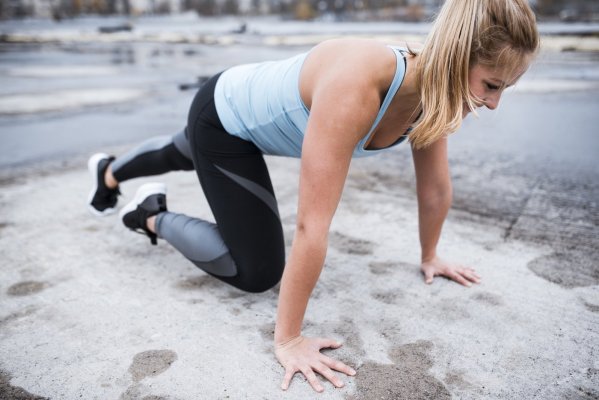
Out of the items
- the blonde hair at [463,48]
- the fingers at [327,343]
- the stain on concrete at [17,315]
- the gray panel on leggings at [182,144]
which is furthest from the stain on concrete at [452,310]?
the stain on concrete at [17,315]

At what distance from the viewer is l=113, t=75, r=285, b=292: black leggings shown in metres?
1.95

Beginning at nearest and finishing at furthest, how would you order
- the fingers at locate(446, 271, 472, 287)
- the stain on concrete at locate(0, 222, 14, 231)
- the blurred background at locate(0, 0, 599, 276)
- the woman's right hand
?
the woman's right hand < the fingers at locate(446, 271, 472, 287) < the stain on concrete at locate(0, 222, 14, 231) < the blurred background at locate(0, 0, 599, 276)

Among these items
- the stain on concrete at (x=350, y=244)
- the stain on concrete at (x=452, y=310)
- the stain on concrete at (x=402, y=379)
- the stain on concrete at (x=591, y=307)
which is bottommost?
the stain on concrete at (x=452, y=310)

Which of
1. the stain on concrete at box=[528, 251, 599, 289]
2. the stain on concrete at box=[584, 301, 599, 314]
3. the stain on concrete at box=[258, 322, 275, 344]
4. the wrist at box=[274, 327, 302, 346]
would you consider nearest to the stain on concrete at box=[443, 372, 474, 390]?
the wrist at box=[274, 327, 302, 346]

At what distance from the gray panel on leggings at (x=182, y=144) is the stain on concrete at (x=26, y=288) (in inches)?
33.6

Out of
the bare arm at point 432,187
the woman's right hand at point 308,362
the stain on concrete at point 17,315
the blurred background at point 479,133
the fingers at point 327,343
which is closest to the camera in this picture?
the woman's right hand at point 308,362

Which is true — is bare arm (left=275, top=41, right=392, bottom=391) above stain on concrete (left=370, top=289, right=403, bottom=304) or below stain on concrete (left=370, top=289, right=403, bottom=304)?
above

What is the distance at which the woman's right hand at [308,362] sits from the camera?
Result: 1546 millimetres

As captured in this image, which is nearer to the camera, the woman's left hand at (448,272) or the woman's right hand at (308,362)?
the woman's right hand at (308,362)

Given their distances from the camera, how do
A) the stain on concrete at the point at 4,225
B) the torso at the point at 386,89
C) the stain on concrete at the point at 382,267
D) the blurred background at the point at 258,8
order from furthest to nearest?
the blurred background at the point at 258,8, the stain on concrete at the point at 4,225, the stain on concrete at the point at 382,267, the torso at the point at 386,89

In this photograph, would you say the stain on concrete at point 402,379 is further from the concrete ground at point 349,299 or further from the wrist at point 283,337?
the wrist at point 283,337

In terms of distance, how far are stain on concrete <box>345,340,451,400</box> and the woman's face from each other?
882 millimetres

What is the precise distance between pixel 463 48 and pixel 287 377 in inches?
44.5

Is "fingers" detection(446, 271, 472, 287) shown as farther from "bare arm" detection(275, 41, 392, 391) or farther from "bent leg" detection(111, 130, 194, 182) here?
"bent leg" detection(111, 130, 194, 182)
